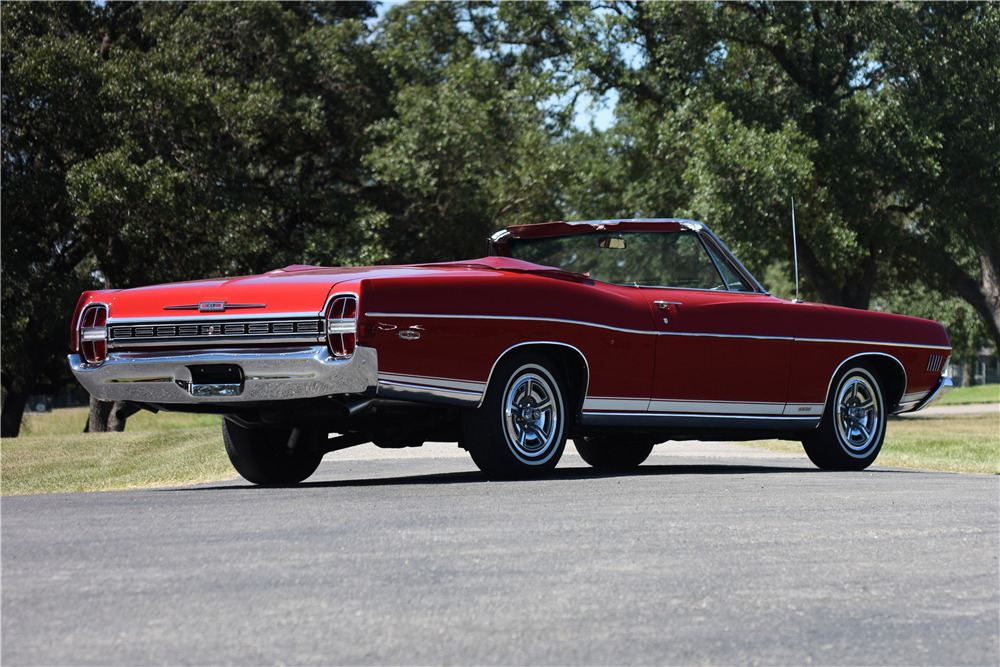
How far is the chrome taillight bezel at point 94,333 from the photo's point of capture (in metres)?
7.54

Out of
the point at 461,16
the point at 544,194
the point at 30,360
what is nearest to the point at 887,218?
the point at 544,194

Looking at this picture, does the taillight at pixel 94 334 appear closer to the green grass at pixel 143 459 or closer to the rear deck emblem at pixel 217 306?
the rear deck emblem at pixel 217 306

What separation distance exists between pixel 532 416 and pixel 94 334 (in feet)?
8.40

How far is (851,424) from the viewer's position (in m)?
9.65

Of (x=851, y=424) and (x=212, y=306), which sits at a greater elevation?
(x=212, y=306)

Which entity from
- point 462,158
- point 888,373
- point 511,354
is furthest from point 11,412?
point 511,354

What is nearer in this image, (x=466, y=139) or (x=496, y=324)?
(x=496, y=324)

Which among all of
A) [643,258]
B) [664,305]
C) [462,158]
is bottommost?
[664,305]

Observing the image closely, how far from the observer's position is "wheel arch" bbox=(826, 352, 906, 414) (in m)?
9.79

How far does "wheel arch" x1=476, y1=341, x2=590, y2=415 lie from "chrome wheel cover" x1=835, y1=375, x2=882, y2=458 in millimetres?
2508

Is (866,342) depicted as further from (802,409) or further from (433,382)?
(433,382)

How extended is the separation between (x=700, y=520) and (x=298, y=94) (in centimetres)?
2352

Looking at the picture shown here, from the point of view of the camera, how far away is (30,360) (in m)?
27.5

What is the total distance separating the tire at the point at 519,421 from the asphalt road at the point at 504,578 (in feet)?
1.28
